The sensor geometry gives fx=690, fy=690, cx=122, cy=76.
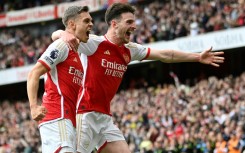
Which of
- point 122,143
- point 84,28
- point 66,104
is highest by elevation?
point 84,28

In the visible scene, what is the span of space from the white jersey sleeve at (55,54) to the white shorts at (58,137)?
69 centimetres

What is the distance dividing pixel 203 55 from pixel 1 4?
30159 mm

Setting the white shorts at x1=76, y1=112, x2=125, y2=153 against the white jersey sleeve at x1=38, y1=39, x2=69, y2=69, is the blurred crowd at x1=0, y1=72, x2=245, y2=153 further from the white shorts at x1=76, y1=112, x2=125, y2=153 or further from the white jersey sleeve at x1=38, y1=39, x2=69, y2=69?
the white jersey sleeve at x1=38, y1=39, x2=69, y2=69

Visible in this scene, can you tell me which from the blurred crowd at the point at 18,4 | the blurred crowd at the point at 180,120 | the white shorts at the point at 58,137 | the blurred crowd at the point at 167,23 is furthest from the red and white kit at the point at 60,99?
the blurred crowd at the point at 18,4

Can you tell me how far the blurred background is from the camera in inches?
736

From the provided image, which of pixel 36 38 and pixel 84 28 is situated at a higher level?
pixel 84 28

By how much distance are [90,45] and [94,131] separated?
112 cm

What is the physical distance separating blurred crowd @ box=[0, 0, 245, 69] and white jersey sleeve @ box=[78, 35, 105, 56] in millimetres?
15141

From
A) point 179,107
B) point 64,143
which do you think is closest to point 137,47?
point 64,143

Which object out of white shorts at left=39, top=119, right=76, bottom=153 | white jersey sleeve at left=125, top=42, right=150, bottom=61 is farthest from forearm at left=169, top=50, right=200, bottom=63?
white shorts at left=39, top=119, right=76, bottom=153

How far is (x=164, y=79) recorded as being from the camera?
29.8 metres

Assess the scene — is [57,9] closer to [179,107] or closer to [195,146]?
[179,107]

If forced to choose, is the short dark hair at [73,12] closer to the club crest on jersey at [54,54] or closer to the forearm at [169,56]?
the club crest on jersey at [54,54]

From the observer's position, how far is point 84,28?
26.7 feet
